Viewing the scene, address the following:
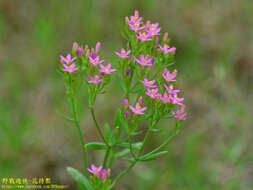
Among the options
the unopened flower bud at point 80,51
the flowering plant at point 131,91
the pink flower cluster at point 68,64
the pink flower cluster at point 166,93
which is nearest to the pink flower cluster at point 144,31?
the flowering plant at point 131,91

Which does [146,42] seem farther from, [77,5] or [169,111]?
[77,5]

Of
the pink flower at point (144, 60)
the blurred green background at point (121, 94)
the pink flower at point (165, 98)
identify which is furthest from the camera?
the blurred green background at point (121, 94)

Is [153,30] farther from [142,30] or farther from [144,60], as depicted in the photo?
[144,60]

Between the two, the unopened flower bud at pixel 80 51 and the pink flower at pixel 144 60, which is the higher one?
the unopened flower bud at pixel 80 51

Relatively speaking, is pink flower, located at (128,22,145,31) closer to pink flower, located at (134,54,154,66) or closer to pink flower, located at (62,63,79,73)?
pink flower, located at (134,54,154,66)

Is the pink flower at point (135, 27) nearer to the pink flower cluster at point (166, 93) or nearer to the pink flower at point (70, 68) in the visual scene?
the pink flower cluster at point (166, 93)

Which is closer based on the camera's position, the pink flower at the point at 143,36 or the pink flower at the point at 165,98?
the pink flower at the point at 165,98

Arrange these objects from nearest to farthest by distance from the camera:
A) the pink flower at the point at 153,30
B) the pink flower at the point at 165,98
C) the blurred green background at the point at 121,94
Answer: the pink flower at the point at 165,98 < the pink flower at the point at 153,30 < the blurred green background at the point at 121,94

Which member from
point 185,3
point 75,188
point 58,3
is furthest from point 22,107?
point 185,3

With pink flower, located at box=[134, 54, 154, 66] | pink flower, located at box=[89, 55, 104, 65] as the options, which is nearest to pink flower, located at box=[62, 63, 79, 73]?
pink flower, located at box=[89, 55, 104, 65]
